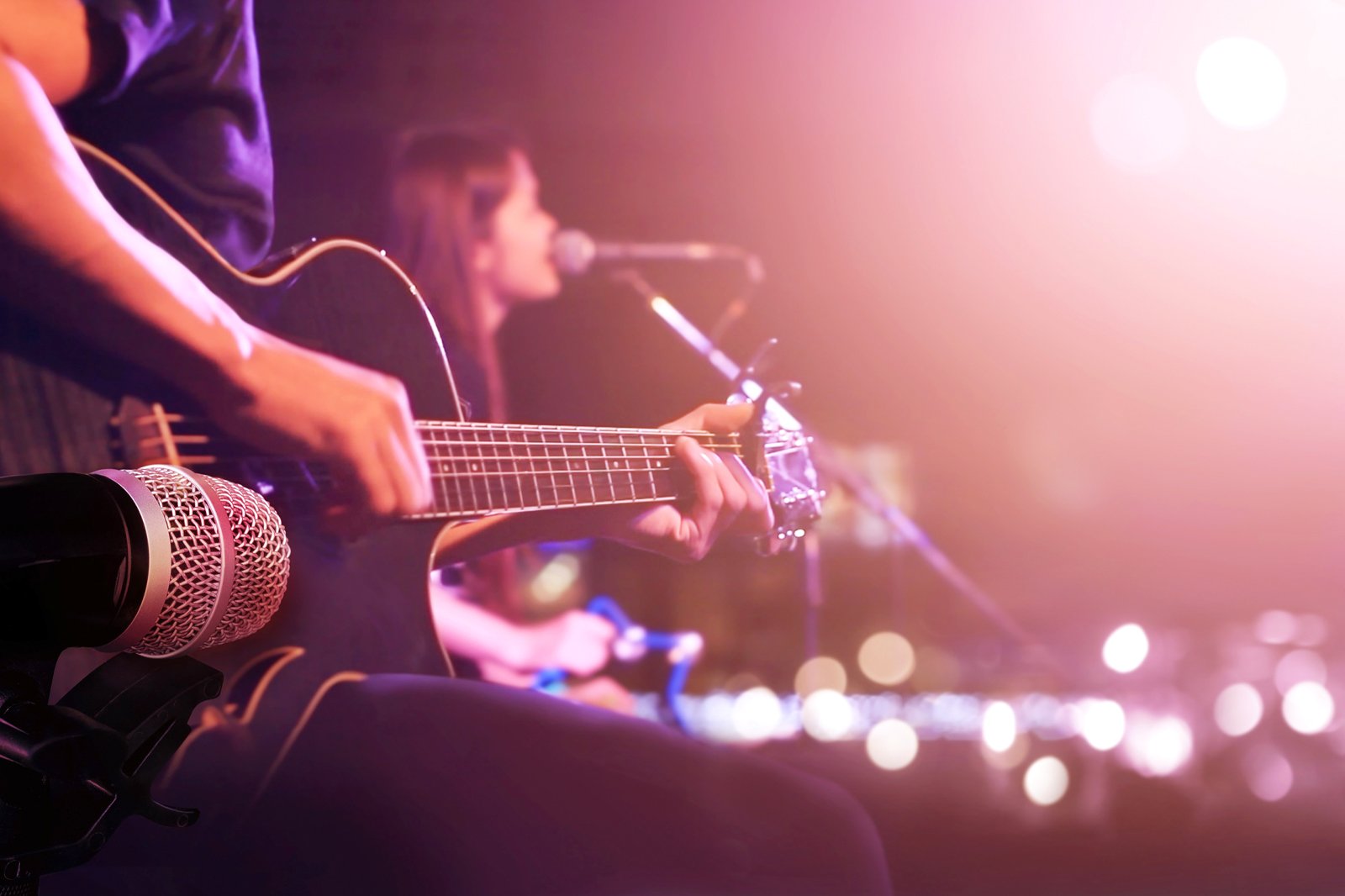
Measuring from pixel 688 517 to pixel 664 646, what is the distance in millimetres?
248

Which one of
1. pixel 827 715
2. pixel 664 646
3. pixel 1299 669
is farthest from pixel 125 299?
pixel 1299 669

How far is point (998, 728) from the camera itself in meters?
2.01

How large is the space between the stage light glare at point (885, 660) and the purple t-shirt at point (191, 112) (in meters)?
1.33

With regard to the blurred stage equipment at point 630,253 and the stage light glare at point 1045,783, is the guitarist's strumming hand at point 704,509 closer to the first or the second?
the blurred stage equipment at point 630,253

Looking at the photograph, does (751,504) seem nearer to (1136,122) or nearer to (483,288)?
(483,288)

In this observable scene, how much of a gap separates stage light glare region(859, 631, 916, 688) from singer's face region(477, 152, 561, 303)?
0.92 metres

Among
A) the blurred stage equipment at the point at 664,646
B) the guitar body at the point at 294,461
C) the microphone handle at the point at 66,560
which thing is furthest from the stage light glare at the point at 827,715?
the microphone handle at the point at 66,560

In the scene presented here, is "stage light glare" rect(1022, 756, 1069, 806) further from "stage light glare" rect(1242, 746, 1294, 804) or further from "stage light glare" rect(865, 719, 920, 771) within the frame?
"stage light glare" rect(1242, 746, 1294, 804)

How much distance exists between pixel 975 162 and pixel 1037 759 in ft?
3.91

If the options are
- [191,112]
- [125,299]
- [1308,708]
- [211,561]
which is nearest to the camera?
[211,561]

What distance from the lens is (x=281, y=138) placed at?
197cm

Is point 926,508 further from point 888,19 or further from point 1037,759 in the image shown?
point 888,19

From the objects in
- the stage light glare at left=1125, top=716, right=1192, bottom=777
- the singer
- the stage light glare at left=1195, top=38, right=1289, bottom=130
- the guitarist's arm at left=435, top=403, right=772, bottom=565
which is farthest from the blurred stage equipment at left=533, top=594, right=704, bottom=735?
the stage light glare at left=1195, top=38, right=1289, bottom=130

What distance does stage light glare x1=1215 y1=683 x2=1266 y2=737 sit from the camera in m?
2.05
